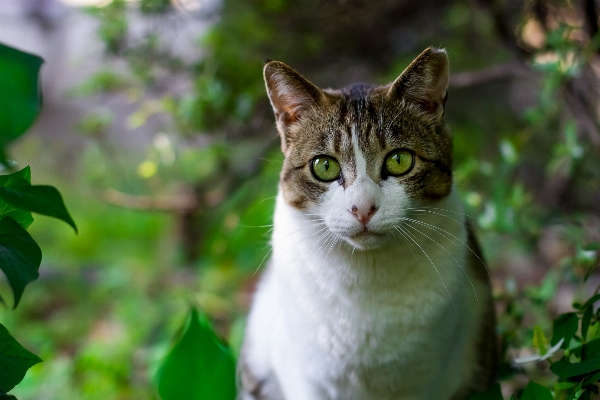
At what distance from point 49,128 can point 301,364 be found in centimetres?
266

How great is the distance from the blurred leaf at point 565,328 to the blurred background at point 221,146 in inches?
21.7

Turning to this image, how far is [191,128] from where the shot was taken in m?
2.20

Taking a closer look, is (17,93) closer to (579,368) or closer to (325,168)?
(325,168)

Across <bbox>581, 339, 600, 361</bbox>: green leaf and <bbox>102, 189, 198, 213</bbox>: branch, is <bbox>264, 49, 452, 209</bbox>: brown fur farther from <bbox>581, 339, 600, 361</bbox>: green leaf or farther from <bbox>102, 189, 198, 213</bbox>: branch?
<bbox>102, 189, 198, 213</bbox>: branch

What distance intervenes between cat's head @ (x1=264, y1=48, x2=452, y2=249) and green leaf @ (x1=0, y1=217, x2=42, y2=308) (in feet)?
1.76

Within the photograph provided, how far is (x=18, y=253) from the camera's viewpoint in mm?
691

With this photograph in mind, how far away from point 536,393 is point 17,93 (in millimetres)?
883

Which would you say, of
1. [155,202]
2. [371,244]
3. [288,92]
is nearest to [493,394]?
[371,244]

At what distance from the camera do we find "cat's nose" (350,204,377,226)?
965 mm

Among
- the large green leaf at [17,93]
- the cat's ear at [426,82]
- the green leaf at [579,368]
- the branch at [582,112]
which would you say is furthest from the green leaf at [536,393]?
the branch at [582,112]

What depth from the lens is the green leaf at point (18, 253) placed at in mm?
663

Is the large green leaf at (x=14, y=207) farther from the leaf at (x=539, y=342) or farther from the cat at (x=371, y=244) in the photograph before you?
the leaf at (x=539, y=342)

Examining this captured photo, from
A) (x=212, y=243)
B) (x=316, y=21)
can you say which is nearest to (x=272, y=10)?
(x=316, y=21)

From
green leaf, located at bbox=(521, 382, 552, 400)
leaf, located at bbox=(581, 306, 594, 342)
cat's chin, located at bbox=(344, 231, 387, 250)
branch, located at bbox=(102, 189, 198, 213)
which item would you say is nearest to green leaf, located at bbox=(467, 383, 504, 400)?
green leaf, located at bbox=(521, 382, 552, 400)
